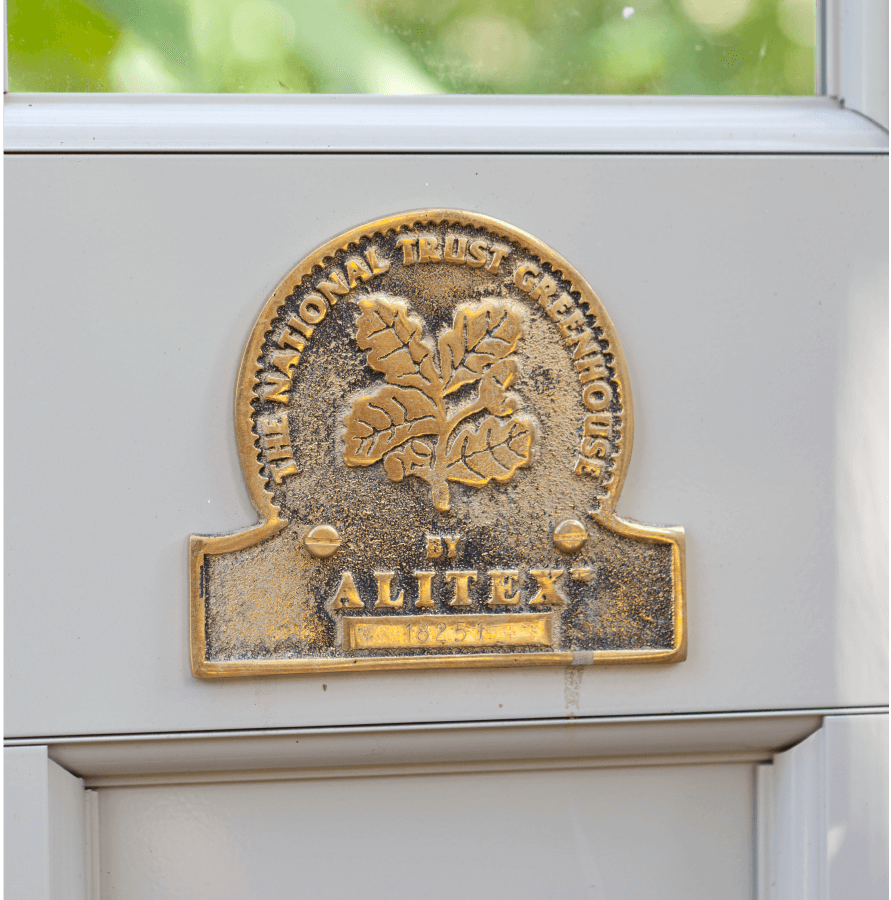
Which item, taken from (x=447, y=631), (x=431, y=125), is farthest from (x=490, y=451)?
(x=431, y=125)

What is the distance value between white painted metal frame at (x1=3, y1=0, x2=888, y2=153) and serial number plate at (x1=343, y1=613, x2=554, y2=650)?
1.39 ft

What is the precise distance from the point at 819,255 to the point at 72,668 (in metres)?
0.78

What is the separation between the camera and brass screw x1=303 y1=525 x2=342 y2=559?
Answer: 657mm

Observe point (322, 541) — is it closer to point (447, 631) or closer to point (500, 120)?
point (447, 631)

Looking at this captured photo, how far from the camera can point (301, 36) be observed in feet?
2.29

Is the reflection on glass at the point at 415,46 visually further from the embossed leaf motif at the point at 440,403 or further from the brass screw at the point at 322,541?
the brass screw at the point at 322,541

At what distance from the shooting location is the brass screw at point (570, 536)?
67 centimetres

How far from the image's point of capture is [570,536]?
673 millimetres

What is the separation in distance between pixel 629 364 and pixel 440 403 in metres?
0.18

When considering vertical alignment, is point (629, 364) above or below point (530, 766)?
above

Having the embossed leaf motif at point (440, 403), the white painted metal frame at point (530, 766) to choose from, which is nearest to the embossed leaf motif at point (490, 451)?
the embossed leaf motif at point (440, 403)

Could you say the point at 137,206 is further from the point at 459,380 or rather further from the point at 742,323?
the point at 742,323

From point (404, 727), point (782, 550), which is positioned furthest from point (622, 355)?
point (404, 727)

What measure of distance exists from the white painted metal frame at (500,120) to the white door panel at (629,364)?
0.02 meters
